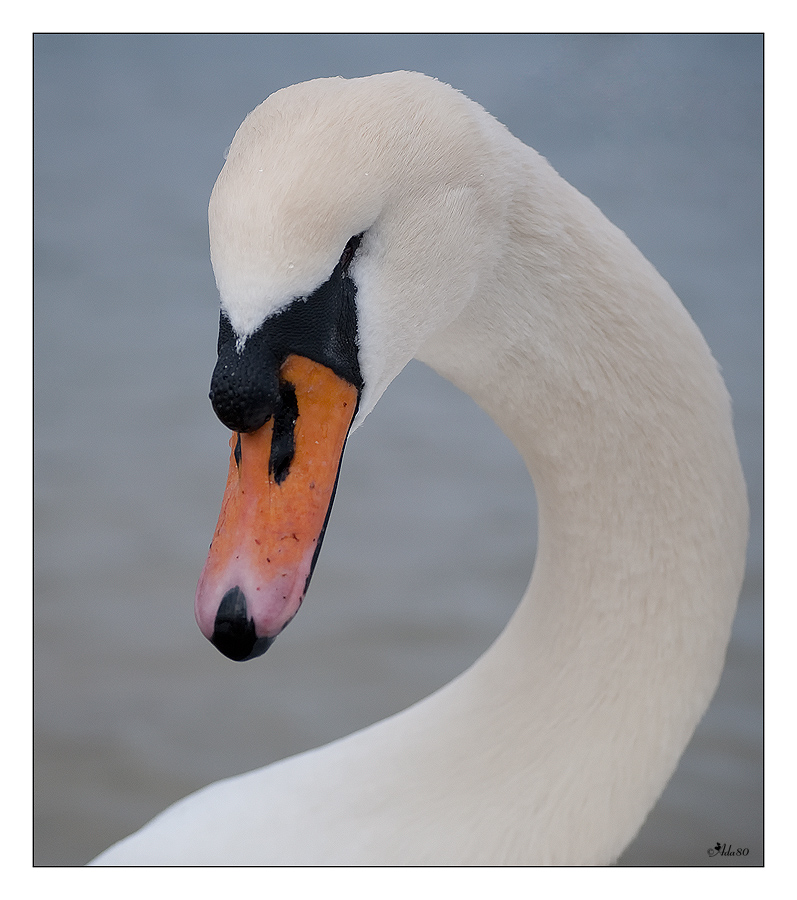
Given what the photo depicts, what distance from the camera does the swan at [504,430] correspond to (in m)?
0.76

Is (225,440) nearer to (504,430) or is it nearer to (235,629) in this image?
(504,430)

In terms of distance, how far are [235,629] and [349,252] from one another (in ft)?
1.08

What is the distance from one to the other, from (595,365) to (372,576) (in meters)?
1.59

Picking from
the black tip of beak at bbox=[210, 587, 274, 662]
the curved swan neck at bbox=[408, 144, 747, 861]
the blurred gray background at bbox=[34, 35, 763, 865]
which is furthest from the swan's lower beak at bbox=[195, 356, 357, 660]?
the blurred gray background at bbox=[34, 35, 763, 865]

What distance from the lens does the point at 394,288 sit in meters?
0.83

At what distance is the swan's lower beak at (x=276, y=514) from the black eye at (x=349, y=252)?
0.09 metres

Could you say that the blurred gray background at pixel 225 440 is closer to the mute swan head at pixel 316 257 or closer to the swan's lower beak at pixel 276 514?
the mute swan head at pixel 316 257

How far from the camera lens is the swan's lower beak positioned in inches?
29.6

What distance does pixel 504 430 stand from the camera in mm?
1144

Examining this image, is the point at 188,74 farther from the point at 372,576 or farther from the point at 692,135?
the point at 372,576

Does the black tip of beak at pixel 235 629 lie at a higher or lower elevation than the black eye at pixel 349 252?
lower

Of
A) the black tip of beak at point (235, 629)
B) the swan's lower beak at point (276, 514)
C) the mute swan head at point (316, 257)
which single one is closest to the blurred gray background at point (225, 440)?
the mute swan head at point (316, 257)
